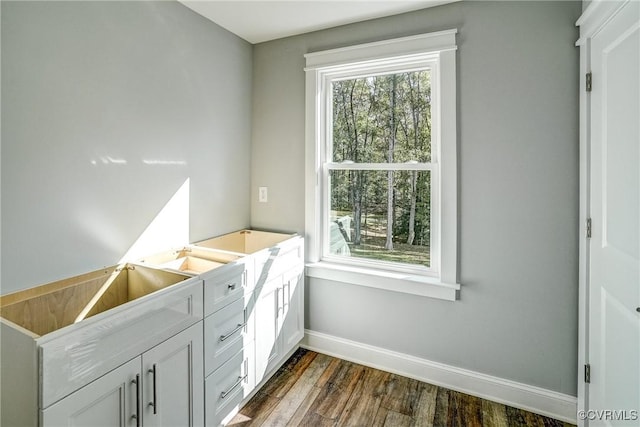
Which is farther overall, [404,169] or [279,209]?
[279,209]

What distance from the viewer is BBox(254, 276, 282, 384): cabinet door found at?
6.56 feet

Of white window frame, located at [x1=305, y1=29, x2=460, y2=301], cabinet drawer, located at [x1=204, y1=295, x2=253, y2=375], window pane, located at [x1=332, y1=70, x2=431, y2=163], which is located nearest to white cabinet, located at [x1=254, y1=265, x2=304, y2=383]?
cabinet drawer, located at [x1=204, y1=295, x2=253, y2=375]

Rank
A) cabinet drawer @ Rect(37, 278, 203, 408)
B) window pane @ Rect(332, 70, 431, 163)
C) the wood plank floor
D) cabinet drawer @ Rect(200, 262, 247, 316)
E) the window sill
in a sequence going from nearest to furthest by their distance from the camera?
cabinet drawer @ Rect(37, 278, 203, 408) → cabinet drawer @ Rect(200, 262, 247, 316) → the wood plank floor → the window sill → window pane @ Rect(332, 70, 431, 163)

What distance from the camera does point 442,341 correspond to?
214 cm

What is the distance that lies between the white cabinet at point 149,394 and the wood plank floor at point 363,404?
478mm

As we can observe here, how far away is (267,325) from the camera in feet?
6.85

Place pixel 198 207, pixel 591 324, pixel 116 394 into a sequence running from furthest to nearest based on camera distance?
1. pixel 198 207
2. pixel 591 324
3. pixel 116 394

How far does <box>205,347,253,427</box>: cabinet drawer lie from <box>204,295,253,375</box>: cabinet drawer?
0.16 feet

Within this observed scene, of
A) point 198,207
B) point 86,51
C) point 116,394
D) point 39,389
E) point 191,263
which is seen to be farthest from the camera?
point 198,207

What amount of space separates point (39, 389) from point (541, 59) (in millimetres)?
2658

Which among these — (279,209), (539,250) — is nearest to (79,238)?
(279,209)

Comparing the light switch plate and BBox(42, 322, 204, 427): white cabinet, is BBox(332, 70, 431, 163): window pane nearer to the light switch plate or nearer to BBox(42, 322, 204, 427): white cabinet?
the light switch plate

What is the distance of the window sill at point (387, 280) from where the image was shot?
6.85 feet

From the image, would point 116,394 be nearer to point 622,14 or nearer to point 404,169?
point 404,169
